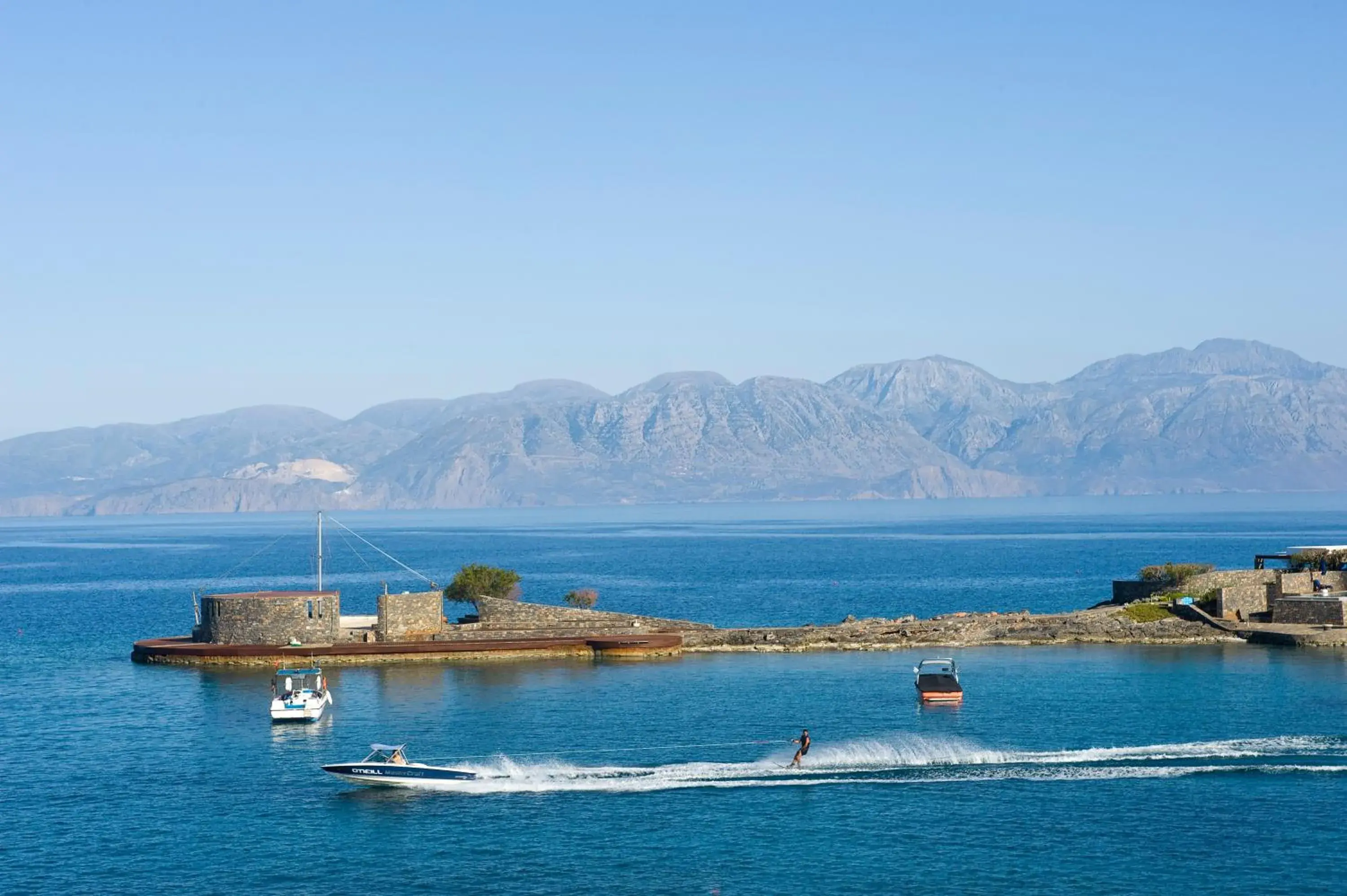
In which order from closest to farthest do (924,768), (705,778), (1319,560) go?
(705,778) < (924,768) < (1319,560)

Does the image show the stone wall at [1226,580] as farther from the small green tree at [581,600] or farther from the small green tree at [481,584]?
the small green tree at [481,584]

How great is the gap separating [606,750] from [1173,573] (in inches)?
2133

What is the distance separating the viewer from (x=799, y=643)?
3305 inches

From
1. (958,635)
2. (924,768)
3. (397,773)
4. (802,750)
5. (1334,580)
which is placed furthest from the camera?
(1334,580)

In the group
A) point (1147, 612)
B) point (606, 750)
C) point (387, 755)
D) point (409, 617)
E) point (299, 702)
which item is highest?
point (409, 617)

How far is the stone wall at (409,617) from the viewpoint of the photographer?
8188cm

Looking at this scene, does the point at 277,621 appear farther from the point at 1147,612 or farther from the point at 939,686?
the point at 1147,612

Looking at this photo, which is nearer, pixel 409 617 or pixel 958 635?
pixel 409 617

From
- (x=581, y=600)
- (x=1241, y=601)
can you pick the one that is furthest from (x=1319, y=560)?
(x=581, y=600)

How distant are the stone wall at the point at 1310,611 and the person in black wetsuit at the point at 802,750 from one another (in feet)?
152

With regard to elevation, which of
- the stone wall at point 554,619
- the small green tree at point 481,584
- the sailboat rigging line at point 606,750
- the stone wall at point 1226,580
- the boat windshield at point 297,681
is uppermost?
the small green tree at point 481,584

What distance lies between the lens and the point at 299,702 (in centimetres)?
6166

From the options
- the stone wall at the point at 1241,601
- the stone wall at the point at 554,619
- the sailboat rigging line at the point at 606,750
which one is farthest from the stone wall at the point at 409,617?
the stone wall at the point at 1241,601

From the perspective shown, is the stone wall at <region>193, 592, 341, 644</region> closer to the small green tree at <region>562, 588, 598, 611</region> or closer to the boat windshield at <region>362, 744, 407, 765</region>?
the small green tree at <region>562, 588, 598, 611</region>
